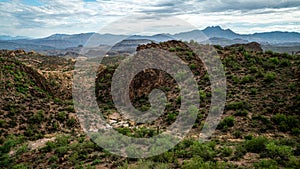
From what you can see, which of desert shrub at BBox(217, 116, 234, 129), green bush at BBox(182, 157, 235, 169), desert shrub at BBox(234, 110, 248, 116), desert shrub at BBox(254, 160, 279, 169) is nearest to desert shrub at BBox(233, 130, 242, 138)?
desert shrub at BBox(217, 116, 234, 129)

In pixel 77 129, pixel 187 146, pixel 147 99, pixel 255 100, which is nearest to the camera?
pixel 187 146

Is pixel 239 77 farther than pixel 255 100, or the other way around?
pixel 239 77

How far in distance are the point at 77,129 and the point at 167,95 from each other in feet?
28.3

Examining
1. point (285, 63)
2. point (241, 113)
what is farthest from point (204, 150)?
point (285, 63)

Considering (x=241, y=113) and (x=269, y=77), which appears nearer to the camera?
(x=241, y=113)

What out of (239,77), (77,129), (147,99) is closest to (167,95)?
(147,99)

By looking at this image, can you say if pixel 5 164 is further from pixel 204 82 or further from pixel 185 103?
pixel 204 82

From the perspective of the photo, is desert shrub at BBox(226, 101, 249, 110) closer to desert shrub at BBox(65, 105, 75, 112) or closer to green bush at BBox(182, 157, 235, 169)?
green bush at BBox(182, 157, 235, 169)

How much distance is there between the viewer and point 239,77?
22.4 m

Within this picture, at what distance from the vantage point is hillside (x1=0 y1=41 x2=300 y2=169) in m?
10.9

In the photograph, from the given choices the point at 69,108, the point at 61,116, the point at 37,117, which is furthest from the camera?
the point at 69,108

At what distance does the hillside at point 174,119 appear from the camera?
1088 centimetres

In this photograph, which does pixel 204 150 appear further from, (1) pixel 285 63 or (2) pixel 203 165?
(1) pixel 285 63

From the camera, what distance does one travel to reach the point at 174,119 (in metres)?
18.4
